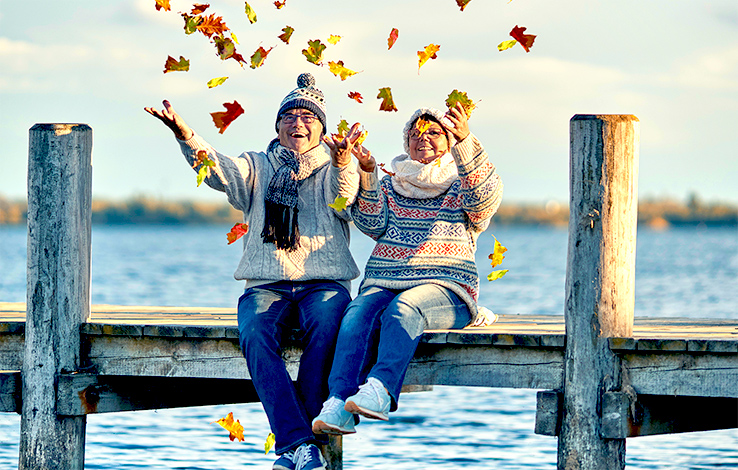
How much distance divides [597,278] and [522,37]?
144cm

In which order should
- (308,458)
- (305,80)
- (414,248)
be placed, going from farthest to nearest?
(305,80)
(414,248)
(308,458)

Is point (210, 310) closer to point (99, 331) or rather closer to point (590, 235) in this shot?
point (99, 331)

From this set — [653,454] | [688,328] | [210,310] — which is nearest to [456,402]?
[653,454]

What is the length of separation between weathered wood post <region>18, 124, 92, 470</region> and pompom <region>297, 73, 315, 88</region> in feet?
4.35

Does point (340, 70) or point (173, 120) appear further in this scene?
point (340, 70)

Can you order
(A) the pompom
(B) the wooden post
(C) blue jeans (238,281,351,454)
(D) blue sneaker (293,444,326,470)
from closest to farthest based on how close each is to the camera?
(D) blue sneaker (293,444,326,470)
(C) blue jeans (238,281,351,454)
(B) the wooden post
(A) the pompom

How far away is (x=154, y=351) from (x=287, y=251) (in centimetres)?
111

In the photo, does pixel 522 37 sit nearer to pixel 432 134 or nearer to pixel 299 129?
pixel 432 134

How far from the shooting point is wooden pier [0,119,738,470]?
236 inches

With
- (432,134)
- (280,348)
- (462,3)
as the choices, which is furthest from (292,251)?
(462,3)

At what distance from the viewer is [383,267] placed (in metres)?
6.34

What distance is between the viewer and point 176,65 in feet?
21.6

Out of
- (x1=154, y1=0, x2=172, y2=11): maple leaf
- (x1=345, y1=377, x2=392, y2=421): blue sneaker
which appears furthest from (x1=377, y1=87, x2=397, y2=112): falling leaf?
(x1=345, y1=377, x2=392, y2=421): blue sneaker

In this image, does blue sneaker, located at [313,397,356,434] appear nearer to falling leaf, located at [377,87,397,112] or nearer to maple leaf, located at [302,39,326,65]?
falling leaf, located at [377,87,397,112]
